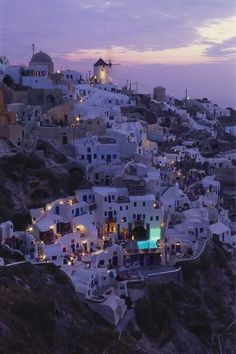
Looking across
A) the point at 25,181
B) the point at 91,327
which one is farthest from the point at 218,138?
the point at 91,327

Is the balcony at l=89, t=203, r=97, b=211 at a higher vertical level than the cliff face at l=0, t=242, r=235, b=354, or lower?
higher

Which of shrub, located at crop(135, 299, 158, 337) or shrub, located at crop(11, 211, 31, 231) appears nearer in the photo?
shrub, located at crop(135, 299, 158, 337)

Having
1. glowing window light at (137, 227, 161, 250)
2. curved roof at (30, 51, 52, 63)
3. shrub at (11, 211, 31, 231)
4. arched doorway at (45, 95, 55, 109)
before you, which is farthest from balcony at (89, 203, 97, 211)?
curved roof at (30, 51, 52, 63)

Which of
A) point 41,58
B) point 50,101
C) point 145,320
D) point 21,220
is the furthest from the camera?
point 41,58

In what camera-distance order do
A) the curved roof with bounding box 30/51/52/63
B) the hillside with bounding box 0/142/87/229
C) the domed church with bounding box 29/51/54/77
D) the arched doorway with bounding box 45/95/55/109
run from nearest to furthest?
the hillside with bounding box 0/142/87/229
the arched doorway with bounding box 45/95/55/109
the domed church with bounding box 29/51/54/77
the curved roof with bounding box 30/51/52/63

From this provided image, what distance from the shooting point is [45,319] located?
669 inches

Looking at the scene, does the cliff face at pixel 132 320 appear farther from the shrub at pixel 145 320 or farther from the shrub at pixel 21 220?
the shrub at pixel 21 220

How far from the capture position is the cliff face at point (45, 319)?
15836 millimetres

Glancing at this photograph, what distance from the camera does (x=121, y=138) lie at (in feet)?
104

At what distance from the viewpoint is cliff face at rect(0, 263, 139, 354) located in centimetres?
1584

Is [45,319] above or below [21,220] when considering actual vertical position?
below

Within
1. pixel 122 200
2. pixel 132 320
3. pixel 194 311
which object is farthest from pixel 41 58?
pixel 132 320

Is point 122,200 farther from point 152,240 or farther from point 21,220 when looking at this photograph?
point 21,220

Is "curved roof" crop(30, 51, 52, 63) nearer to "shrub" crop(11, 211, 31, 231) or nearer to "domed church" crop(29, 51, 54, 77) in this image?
"domed church" crop(29, 51, 54, 77)
